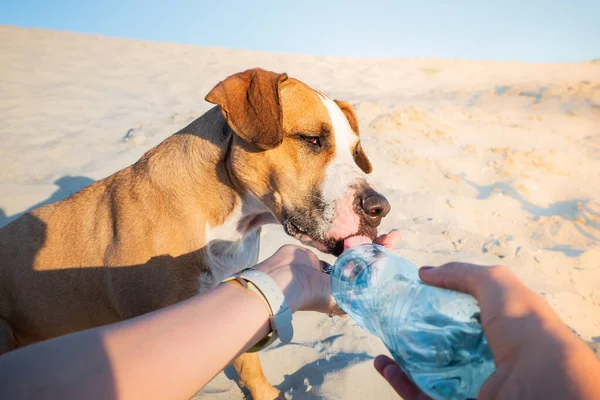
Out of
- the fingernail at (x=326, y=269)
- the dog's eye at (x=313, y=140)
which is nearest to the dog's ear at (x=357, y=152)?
the dog's eye at (x=313, y=140)

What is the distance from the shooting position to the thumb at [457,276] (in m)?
1.09

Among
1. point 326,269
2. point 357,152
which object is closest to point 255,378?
point 326,269

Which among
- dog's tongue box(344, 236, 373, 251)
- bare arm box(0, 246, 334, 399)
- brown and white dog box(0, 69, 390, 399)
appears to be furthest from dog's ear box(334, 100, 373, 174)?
bare arm box(0, 246, 334, 399)

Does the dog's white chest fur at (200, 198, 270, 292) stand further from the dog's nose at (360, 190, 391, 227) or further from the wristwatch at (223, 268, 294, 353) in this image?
the wristwatch at (223, 268, 294, 353)

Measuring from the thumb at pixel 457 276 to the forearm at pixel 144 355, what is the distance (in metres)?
0.61

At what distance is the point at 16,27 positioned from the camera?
22094 mm

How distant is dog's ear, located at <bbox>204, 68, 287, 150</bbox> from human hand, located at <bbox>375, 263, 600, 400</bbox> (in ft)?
4.14

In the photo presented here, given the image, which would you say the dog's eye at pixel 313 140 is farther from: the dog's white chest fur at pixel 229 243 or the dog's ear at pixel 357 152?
the dog's ear at pixel 357 152

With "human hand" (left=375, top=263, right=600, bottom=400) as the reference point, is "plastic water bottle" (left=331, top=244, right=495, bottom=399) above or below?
below

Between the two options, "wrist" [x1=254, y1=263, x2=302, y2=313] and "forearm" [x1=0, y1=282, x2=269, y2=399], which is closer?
"forearm" [x1=0, y1=282, x2=269, y2=399]

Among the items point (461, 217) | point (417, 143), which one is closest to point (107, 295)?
point (461, 217)

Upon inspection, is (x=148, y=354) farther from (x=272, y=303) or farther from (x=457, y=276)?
(x=457, y=276)

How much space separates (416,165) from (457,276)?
5.22m

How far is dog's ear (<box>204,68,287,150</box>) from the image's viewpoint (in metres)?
2.13
